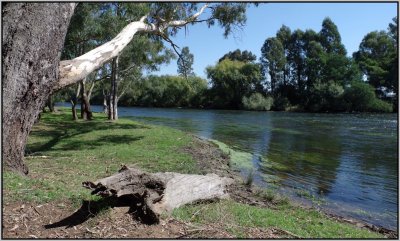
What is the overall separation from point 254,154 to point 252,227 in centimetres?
Answer: 1257

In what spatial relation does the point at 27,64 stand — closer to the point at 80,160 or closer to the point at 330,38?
the point at 80,160

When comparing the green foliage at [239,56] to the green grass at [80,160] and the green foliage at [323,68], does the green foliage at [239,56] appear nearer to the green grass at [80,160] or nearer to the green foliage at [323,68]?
the green foliage at [323,68]

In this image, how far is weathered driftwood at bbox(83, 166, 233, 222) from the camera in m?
5.82

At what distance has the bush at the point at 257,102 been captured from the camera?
259ft

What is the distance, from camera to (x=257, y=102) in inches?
3157

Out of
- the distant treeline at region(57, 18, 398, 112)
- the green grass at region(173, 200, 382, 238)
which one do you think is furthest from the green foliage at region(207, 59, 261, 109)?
the green grass at region(173, 200, 382, 238)

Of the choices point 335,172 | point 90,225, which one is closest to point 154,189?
point 90,225

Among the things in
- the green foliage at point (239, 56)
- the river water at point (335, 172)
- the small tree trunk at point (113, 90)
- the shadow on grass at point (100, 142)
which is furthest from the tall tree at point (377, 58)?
the shadow on grass at point (100, 142)

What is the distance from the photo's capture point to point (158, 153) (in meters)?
14.9

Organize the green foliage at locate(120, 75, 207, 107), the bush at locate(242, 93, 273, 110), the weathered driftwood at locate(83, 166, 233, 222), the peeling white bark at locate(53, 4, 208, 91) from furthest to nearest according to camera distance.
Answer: the green foliage at locate(120, 75, 207, 107) → the bush at locate(242, 93, 273, 110) → the peeling white bark at locate(53, 4, 208, 91) → the weathered driftwood at locate(83, 166, 233, 222)

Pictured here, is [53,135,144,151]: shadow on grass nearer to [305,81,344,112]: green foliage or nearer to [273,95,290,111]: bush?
[305,81,344,112]: green foliage

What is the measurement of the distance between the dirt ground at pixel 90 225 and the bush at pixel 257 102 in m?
73.9

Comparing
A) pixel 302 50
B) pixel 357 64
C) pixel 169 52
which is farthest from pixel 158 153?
pixel 302 50

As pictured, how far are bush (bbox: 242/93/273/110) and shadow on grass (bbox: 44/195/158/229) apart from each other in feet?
242
